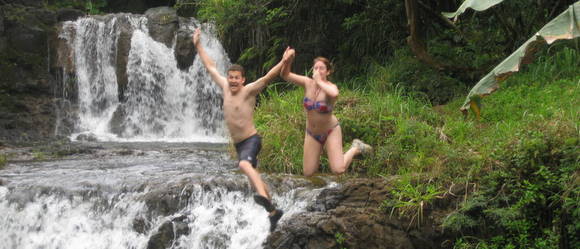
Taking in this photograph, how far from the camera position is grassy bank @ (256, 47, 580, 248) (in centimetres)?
677

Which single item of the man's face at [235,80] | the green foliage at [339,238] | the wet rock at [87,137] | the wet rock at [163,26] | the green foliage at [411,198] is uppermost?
the wet rock at [163,26]

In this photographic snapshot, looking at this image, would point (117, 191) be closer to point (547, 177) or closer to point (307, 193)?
point (307, 193)

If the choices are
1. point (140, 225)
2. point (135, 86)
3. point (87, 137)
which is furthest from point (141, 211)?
point (135, 86)

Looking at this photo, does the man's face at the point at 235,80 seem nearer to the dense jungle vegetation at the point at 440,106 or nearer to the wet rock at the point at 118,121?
the dense jungle vegetation at the point at 440,106

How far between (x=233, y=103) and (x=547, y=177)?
3.11 metres

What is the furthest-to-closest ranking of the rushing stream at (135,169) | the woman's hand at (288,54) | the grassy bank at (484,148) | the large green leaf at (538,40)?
the rushing stream at (135,169) < the grassy bank at (484,148) < the woman's hand at (288,54) < the large green leaf at (538,40)

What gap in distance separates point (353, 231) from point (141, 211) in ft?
8.67

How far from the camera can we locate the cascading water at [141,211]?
307 inches

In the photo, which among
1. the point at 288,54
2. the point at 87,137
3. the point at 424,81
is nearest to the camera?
the point at 288,54

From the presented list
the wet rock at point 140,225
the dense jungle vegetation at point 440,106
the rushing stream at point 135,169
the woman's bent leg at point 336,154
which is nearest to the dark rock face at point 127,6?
the rushing stream at point 135,169

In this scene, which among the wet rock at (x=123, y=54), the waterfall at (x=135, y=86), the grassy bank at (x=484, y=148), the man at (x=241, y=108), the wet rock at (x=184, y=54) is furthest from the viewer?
the wet rock at (x=184, y=54)

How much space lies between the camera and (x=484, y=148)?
25.3 ft

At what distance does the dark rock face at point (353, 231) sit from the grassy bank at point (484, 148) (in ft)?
0.66

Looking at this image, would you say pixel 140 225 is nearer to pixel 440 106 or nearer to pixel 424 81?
pixel 440 106
